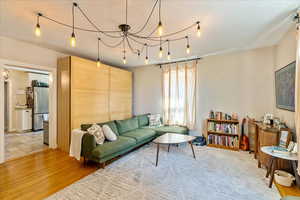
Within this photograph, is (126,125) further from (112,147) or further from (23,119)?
(23,119)

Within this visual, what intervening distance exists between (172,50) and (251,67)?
2.15m

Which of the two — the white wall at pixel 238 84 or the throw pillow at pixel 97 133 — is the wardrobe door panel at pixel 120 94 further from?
the white wall at pixel 238 84

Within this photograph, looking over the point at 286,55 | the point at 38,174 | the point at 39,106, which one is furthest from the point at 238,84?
the point at 39,106

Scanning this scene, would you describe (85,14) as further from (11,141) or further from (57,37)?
(11,141)

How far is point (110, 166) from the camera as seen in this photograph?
285 cm

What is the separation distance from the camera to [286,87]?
268 cm

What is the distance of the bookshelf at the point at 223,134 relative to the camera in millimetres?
3771

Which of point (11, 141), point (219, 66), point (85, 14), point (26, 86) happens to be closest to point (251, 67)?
point (219, 66)

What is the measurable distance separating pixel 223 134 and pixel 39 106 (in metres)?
7.09

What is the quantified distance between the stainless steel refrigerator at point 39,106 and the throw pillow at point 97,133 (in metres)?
4.06

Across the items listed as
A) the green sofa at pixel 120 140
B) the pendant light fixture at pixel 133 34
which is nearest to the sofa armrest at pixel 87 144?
the green sofa at pixel 120 140

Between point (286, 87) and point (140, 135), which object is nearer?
point (286, 87)

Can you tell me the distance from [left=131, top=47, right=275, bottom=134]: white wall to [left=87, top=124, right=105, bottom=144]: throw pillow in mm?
2951

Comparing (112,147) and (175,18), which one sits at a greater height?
(175,18)
